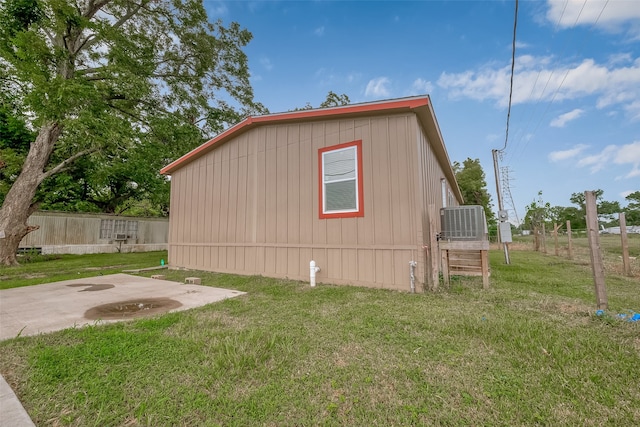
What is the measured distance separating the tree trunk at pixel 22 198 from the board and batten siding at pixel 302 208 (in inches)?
232

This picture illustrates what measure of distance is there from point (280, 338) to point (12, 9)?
46.2 feet

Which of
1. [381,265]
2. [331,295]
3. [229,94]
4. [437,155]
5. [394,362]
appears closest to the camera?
[394,362]

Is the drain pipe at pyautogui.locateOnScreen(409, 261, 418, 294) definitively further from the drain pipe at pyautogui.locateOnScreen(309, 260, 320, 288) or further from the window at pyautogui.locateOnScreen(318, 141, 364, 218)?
the drain pipe at pyautogui.locateOnScreen(309, 260, 320, 288)

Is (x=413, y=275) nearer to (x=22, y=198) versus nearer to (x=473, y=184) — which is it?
(x=22, y=198)

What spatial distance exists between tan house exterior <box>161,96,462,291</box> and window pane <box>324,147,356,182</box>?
0.02 m

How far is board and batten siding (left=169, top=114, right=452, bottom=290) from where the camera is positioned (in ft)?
14.5

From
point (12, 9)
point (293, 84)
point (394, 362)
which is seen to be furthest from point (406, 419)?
point (12, 9)

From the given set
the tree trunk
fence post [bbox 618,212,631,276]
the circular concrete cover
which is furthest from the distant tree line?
the tree trunk

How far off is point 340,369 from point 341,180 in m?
3.55

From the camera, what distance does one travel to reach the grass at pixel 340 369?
5.05 ft

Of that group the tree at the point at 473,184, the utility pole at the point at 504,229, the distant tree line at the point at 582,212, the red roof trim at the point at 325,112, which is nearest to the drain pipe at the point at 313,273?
the red roof trim at the point at 325,112

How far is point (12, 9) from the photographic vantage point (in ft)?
29.9

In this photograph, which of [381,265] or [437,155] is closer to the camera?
[381,265]

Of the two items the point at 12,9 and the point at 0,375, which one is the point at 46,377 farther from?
the point at 12,9
